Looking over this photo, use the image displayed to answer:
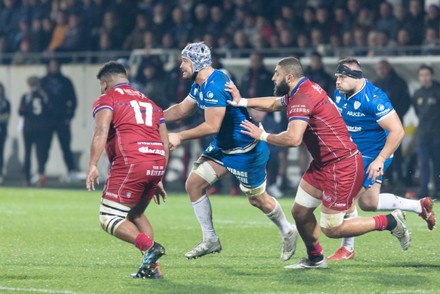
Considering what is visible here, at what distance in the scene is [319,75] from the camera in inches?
834

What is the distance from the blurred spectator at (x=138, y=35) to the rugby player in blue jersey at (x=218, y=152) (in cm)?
1299

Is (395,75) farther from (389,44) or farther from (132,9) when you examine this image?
(132,9)

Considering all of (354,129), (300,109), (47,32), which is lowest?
(47,32)

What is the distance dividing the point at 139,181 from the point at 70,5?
17.9 m

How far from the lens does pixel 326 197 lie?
11141 mm

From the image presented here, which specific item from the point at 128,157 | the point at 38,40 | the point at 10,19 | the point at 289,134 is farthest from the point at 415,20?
the point at 128,157

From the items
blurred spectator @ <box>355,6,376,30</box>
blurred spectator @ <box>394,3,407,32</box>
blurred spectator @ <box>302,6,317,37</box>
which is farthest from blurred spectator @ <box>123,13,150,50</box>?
blurred spectator @ <box>394,3,407,32</box>

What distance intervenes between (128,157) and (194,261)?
6.26ft

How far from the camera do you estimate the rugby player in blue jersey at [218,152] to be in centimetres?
1205

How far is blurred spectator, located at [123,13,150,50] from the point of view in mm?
25547

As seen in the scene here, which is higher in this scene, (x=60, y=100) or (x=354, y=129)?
(x=354, y=129)

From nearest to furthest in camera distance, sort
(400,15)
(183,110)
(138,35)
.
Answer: (183,110), (400,15), (138,35)

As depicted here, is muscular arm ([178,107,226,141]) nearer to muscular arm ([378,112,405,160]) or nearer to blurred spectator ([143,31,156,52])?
muscular arm ([378,112,405,160])

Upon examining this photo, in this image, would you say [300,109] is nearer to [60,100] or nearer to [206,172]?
[206,172]
